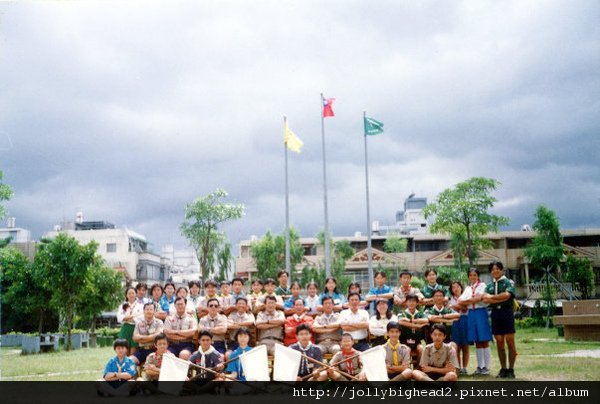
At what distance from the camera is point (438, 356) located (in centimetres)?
788

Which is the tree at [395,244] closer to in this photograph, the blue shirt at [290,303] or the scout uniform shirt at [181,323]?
the blue shirt at [290,303]

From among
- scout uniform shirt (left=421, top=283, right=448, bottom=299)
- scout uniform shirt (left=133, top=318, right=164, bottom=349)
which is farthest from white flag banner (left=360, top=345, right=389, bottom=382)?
scout uniform shirt (left=133, top=318, right=164, bottom=349)

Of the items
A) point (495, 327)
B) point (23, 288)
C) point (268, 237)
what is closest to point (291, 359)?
point (495, 327)

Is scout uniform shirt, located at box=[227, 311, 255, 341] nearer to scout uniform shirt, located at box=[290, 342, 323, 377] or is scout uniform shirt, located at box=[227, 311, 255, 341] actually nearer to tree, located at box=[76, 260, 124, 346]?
scout uniform shirt, located at box=[290, 342, 323, 377]

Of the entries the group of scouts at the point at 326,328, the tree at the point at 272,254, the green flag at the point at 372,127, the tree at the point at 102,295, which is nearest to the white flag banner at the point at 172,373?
the group of scouts at the point at 326,328

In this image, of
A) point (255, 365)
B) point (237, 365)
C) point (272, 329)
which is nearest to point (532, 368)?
point (272, 329)

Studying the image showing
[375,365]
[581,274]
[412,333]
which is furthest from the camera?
[581,274]

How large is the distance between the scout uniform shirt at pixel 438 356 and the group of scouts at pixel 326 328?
0.01 meters

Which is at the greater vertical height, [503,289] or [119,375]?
[503,289]

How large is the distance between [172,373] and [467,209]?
2382cm

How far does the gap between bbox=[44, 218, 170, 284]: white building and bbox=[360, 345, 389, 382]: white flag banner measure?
44.2m

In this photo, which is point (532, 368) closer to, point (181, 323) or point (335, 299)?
point (335, 299)

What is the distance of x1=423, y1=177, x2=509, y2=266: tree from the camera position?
95.1 feet

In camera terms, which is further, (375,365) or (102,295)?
(102,295)
